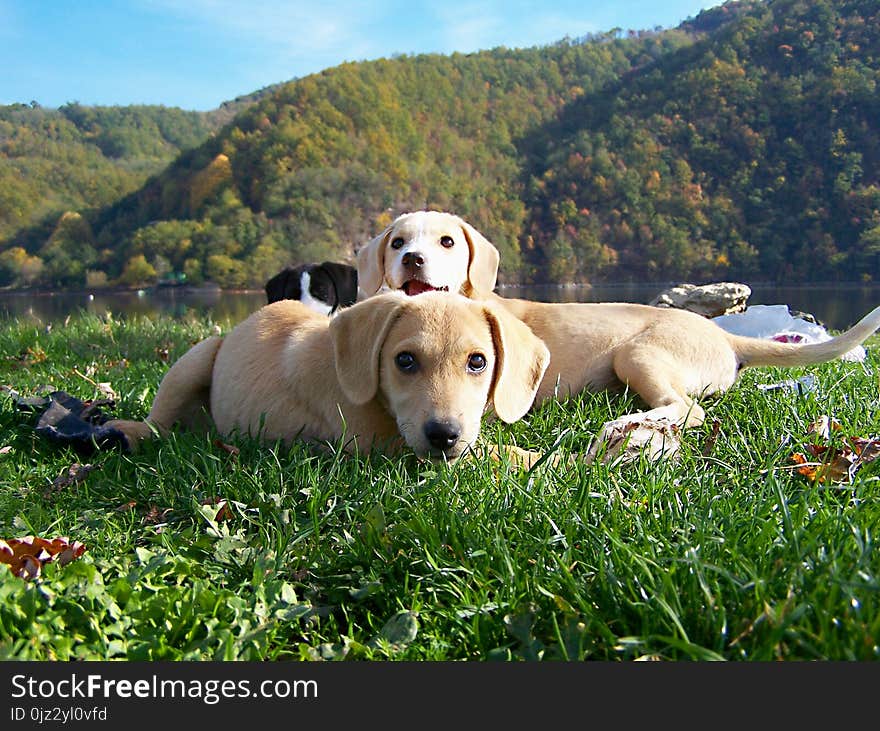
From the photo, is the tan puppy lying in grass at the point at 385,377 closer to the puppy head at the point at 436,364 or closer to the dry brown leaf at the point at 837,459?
the puppy head at the point at 436,364

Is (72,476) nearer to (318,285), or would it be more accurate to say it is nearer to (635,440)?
(635,440)

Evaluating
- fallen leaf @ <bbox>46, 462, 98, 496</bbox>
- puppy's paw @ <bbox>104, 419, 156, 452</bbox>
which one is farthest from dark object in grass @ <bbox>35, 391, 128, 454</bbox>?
fallen leaf @ <bbox>46, 462, 98, 496</bbox>

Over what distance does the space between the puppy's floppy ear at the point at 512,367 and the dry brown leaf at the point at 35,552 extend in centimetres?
170

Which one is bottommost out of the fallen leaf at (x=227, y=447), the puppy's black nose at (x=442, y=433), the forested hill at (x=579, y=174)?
the fallen leaf at (x=227, y=447)

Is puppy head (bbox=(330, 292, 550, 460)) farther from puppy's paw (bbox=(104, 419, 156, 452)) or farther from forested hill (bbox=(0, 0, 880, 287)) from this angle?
forested hill (bbox=(0, 0, 880, 287))

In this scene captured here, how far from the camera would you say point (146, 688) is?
1592 millimetres

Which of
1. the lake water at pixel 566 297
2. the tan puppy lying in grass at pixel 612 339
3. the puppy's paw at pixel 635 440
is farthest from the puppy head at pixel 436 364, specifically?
the lake water at pixel 566 297

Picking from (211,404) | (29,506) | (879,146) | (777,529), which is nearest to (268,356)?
(211,404)

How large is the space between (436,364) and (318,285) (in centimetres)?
471

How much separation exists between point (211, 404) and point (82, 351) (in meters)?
4.88

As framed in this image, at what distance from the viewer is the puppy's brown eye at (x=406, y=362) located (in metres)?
2.79

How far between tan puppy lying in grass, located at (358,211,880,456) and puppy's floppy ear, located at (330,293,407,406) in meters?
1.30

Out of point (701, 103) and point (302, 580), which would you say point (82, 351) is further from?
point (701, 103)

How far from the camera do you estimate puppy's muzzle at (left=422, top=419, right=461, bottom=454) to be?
2.61 metres
